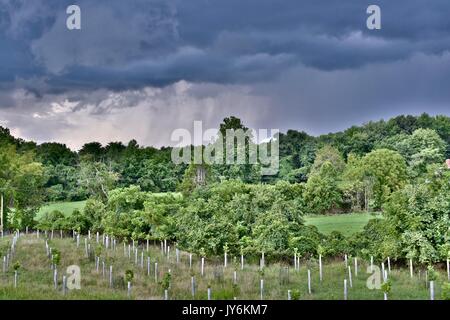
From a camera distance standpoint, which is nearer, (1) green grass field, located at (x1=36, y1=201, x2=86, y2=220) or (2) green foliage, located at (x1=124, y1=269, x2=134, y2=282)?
(2) green foliage, located at (x1=124, y1=269, x2=134, y2=282)

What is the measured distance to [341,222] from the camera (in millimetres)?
39750

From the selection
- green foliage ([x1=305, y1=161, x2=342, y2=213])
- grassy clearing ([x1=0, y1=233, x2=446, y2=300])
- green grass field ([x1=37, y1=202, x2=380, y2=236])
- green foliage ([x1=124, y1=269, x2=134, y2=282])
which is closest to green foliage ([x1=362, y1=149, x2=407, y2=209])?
green grass field ([x1=37, y1=202, x2=380, y2=236])

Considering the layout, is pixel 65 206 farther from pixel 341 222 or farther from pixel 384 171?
pixel 384 171

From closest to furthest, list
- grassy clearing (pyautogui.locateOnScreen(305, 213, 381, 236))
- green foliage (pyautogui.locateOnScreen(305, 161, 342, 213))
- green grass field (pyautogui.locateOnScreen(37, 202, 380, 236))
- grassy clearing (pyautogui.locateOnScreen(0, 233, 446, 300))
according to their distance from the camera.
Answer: grassy clearing (pyautogui.locateOnScreen(0, 233, 446, 300))
green grass field (pyautogui.locateOnScreen(37, 202, 380, 236))
grassy clearing (pyautogui.locateOnScreen(305, 213, 381, 236))
green foliage (pyautogui.locateOnScreen(305, 161, 342, 213))

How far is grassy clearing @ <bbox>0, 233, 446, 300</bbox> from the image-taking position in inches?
650

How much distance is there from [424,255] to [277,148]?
37.9m

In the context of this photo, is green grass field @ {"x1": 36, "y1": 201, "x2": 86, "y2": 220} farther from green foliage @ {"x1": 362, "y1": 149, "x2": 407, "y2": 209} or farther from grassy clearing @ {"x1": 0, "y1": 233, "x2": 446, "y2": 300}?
green foliage @ {"x1": 362, "y1": 149, "x2": 407, "y2": 209}

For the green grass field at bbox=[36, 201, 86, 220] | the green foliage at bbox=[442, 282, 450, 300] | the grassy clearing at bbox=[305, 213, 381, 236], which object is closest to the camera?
the green foliage at bbox=[442, 282, 450, 300]

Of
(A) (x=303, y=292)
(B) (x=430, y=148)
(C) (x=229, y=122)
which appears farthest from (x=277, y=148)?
(A) (x=303, y=292)

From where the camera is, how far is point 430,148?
177 feet

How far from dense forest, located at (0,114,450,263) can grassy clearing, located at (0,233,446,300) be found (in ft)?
4.57

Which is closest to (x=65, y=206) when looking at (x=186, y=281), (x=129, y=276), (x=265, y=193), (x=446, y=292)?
(x=265, y=193)

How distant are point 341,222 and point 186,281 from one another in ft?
76.0

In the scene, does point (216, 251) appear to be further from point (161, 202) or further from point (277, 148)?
→ point (277, 148)
